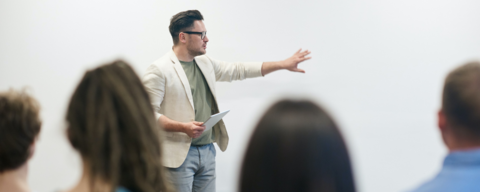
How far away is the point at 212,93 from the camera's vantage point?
235 cm

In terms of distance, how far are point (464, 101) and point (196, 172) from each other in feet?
5.47

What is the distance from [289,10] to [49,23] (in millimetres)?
1701

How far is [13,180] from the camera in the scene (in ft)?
3.35

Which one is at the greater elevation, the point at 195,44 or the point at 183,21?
the point at 183,21

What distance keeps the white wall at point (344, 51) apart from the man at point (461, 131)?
5.24 ft

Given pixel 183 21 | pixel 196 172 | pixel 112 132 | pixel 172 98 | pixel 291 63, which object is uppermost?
pixel 183 21

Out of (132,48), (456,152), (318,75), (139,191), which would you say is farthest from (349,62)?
(139,191)

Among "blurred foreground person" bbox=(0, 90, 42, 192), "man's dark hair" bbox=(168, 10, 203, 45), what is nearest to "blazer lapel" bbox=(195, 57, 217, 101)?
"man's dark hair" bbox=(168, 10, 203, 45)

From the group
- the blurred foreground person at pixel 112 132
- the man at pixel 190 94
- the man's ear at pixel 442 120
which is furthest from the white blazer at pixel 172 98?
the man's ear at pixel 442 120

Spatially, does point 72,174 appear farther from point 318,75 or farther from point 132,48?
point 318,75

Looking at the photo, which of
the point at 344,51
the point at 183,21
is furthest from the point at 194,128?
the point at 344,51

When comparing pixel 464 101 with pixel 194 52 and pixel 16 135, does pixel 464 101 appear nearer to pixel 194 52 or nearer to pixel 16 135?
pixel 16 135

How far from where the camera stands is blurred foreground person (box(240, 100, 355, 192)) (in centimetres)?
68

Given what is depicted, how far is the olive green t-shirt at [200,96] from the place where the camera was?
2.28 meters
